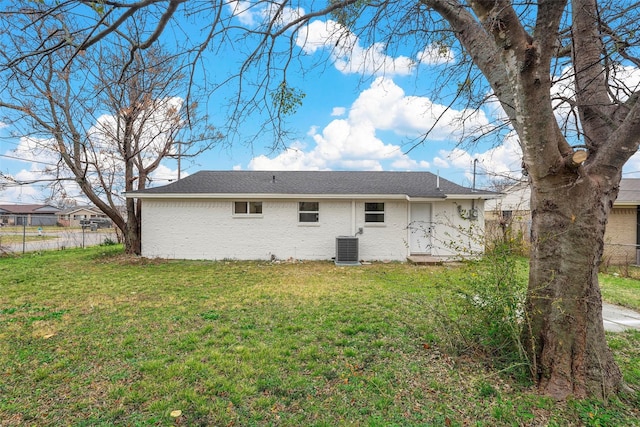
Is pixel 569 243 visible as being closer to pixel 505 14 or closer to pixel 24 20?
pixel 505 14

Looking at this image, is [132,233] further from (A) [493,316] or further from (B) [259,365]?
(A) [493,316]

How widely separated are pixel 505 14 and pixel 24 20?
193 inches

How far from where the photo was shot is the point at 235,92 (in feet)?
11.3

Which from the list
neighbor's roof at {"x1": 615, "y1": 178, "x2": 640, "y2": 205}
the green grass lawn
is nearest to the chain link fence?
the green grass lawn

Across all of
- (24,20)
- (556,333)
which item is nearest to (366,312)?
(556,333)

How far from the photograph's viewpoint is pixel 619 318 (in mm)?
4734

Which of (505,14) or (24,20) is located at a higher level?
(24,20)

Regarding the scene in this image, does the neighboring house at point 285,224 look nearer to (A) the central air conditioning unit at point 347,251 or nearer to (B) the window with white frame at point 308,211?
(B) the window with white frame at point 308,211

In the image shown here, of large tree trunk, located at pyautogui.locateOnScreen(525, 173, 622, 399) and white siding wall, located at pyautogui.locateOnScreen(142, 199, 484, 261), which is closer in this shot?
large tree trunk, located at pyautogui.locateOnScreen(525, 173, 622, 399)

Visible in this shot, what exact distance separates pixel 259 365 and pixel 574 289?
9.91ft

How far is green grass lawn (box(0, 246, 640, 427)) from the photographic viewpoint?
2.31 m

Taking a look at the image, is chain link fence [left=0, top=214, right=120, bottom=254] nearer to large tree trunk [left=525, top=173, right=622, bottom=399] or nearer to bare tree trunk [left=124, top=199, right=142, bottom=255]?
bare tree trunk [left=124, top=199, right=142, bottom=255]

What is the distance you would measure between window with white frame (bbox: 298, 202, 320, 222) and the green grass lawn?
511 centimetres

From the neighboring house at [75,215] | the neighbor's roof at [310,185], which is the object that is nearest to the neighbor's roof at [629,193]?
the neighbor's roof at [310,185]
